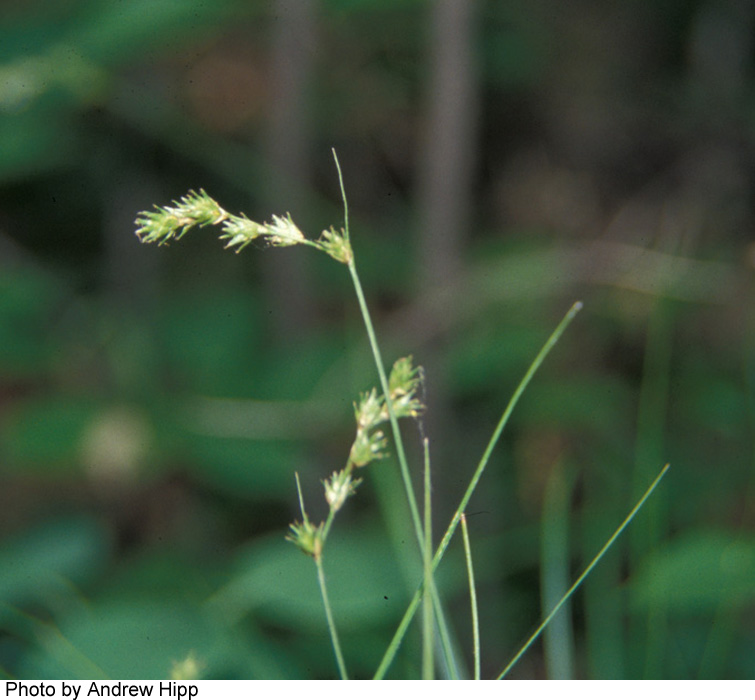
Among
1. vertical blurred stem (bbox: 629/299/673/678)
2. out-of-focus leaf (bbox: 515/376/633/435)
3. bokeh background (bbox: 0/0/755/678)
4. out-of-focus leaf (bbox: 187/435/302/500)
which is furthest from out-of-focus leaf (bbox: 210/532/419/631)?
out-of-focus leaf (bbox: 515/376/633/435)

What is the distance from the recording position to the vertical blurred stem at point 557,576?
58cm

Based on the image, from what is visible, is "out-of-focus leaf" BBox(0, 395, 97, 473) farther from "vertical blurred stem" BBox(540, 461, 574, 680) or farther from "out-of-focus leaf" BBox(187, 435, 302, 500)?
"vertical blurred stem" BBox(540, 461, 574, 680)

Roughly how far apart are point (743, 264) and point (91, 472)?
943 mm

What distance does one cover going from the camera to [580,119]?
1354 millimetres

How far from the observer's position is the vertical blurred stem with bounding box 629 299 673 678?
2.33 ft

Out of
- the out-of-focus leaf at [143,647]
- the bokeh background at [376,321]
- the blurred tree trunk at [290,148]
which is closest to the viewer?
the out-of-focus leaf at [143,647]

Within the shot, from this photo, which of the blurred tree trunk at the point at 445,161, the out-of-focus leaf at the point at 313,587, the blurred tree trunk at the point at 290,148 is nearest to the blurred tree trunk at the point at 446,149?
the blurred tree trunk at the point at 445,161

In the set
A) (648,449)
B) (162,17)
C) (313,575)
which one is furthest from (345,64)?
(313,575)

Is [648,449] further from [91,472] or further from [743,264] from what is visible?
[91,472]

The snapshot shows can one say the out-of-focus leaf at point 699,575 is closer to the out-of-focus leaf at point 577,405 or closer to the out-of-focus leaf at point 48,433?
the out-of-focus leaf at point 577,405

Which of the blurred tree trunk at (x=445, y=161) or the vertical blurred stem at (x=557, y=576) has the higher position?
the blurred tree trunk at (x=445, y=161)

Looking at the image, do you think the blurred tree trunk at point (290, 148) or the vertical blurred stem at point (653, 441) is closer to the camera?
the vertical blurred stem at point (653, 441)

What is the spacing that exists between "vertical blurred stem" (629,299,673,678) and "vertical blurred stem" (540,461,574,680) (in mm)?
67

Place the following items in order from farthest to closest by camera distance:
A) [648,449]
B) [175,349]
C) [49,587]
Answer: [175,349], [648,449], [49,587]
